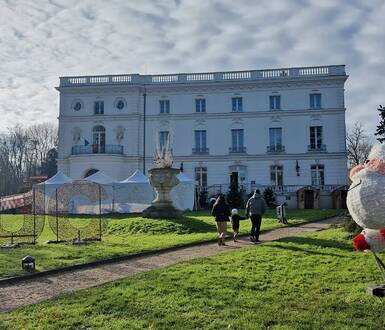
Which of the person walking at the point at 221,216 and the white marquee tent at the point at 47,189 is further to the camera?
the white marquee tent at the point at 47,189

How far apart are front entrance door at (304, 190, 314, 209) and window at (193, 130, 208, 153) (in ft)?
36.7

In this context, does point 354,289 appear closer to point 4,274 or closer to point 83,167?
point 4,274

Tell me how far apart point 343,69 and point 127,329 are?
4239 centimetres

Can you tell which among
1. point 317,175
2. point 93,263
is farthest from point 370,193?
point 317,175

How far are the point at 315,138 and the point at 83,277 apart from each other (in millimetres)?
37943

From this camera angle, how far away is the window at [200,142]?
153ft

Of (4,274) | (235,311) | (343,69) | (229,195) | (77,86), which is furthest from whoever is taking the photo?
(77,86)

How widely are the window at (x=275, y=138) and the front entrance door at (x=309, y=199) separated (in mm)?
6957

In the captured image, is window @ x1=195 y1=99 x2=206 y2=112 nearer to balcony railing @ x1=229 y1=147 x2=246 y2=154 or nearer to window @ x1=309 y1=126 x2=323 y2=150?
balcony railing @ x1=229 y1=147 x2=246 y2=154

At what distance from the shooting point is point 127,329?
6.14 metres

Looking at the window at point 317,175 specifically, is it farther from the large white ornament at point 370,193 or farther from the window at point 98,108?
the large white ornament at point 370,193

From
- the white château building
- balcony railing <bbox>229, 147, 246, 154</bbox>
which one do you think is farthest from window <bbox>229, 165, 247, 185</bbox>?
balcony railing <bbox>229, 147, 246, 154</bbox>

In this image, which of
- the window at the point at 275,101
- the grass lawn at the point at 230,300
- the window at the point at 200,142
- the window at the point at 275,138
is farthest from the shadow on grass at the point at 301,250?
the window at the point at 275,101

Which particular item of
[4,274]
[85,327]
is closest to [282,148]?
[4,274]
